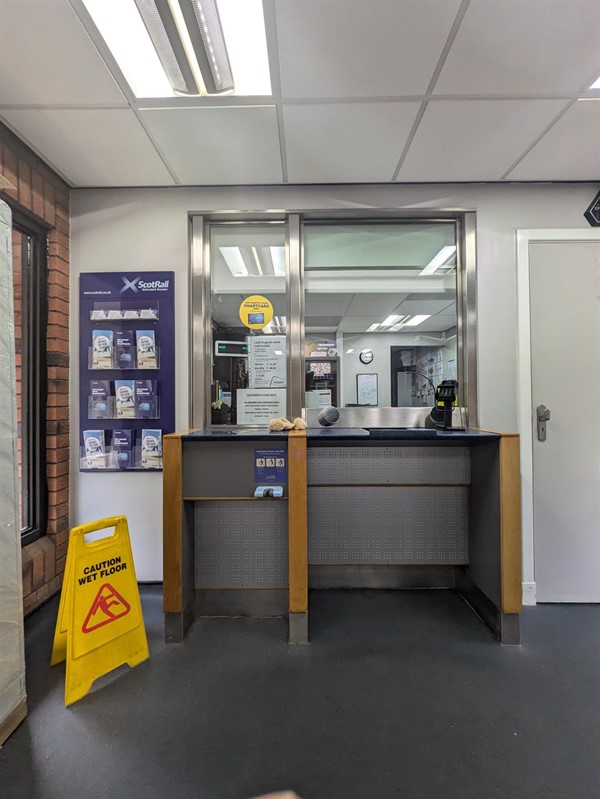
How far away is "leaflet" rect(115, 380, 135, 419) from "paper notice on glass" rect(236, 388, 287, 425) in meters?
0.73

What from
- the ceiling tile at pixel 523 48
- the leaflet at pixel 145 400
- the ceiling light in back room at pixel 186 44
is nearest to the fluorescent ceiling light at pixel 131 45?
the ceiling light in back room at pixel 186 44

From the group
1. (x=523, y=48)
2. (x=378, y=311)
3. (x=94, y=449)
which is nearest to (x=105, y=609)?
(x=94, y=449)

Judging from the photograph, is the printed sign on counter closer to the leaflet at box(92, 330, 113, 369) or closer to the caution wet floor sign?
the caution wet floor sign

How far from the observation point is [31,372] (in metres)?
2.33

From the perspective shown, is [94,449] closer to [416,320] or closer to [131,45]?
[131,45]

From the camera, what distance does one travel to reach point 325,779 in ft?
4.02

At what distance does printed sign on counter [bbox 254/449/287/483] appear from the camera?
1960 millimetres

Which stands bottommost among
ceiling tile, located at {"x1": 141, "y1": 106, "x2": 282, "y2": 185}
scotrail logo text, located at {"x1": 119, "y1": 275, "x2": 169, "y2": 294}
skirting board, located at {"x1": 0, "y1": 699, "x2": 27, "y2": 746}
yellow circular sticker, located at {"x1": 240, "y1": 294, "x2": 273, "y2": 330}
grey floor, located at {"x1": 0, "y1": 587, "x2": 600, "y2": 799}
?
grey floor, located at {"x1": 0, "y1": 587, "x2": 600, "y2": 799}

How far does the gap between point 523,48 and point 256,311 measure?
186 cm

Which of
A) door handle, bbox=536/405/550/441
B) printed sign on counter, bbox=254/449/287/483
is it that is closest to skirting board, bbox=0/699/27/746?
printed sign on counter, bbox=254/449/287/483

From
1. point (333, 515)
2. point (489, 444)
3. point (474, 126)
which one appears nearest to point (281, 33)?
point (474, 126)

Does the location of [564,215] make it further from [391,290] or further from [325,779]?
[325,779]

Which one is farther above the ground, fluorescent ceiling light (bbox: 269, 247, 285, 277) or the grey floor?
fluorescent ceiling light (bbox: 269, 247, 285, 277)

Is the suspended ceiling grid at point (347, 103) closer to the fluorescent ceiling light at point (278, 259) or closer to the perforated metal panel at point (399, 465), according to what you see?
the fluorescent ceiling light at point (278, 259)
